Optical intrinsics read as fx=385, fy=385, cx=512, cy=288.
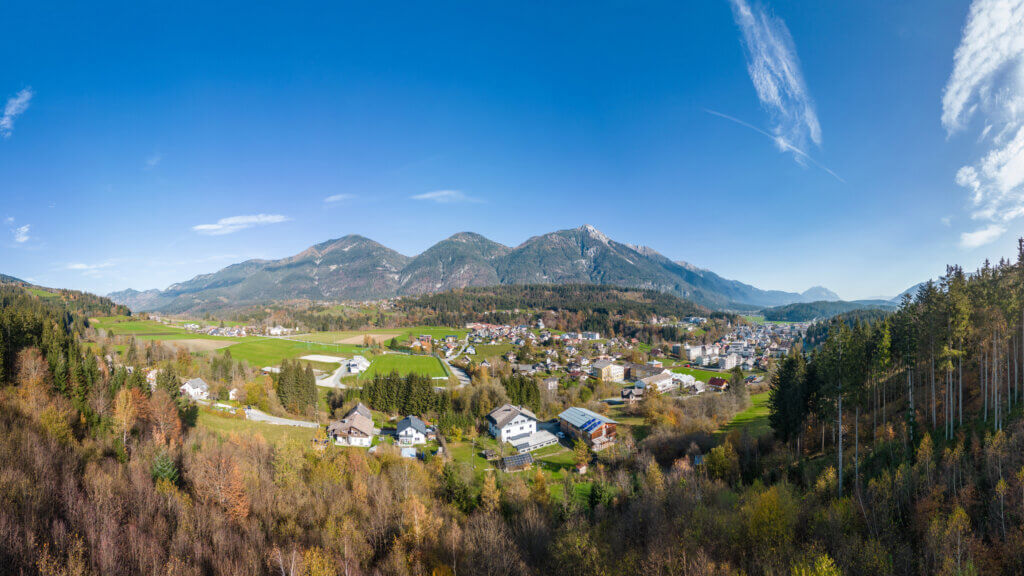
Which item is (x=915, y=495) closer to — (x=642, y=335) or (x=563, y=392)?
(x=563, y=392)

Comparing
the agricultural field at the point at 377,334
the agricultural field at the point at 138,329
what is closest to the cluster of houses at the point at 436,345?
the agricultural field at the point at 377,334

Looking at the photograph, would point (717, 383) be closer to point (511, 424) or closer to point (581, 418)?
point (581, 418)

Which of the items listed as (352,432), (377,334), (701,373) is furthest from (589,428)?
(377,334)

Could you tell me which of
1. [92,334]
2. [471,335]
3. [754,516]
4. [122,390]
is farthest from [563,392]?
[92,334]

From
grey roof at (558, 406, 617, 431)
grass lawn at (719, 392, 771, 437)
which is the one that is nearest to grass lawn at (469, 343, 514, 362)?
grey roof at (558, 406, 617, 431)

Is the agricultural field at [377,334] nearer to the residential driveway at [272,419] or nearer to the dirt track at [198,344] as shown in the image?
the dirt track at [198,344]
